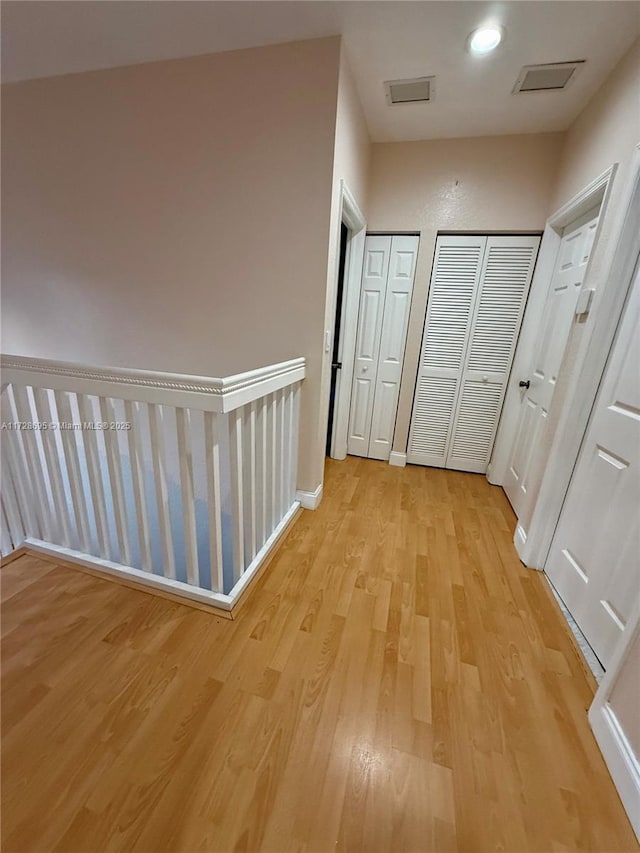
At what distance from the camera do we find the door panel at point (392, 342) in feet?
8.55

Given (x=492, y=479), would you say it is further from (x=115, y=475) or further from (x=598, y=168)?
(x=115, y=475)

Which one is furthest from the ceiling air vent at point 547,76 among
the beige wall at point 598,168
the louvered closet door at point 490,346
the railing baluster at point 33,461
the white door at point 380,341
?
the railing baluster at point 33,461

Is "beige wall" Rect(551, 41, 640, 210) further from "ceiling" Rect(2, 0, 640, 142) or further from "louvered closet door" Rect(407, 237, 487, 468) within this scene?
"louvered closet door" Rect(407, 237, 487, 468)

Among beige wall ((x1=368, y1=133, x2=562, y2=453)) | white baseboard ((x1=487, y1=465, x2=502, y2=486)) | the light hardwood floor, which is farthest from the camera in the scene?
white baseboard ((x1=487, y1=465, x2=502, y2=486))

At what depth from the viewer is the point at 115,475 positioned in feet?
4.93

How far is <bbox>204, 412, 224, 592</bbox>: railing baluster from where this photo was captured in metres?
1.24

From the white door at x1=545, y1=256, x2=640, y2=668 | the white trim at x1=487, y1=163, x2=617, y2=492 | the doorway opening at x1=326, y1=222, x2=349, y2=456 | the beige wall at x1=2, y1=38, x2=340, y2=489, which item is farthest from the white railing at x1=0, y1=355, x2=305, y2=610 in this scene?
the white trim at x1=487, y1=163, x2=617, y2=492

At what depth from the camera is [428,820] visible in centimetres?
86

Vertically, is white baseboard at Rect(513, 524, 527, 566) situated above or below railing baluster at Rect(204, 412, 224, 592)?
below

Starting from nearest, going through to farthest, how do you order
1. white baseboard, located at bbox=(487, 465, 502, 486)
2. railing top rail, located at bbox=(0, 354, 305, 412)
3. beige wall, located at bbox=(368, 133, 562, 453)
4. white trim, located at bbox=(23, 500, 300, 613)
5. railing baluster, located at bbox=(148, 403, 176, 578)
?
railing top rail, located at bbox=(0, 354, 305, 412), railing baluster, located at bbox=(148, 403, 176, 578), white trim, located at bbox=(23, 500, 300, 613), beige wall, located at bbox=(368, 133, 562, 453), white baseboard, located at bbox=(487, 465, 502, 486)

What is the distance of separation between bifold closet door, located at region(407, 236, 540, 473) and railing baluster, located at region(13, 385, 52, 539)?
259 centimetres

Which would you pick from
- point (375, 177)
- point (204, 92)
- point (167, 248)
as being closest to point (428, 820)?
point (167, 248)

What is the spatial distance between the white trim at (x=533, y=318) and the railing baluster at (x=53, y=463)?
2646mm

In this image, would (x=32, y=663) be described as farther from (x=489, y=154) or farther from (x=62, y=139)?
(x=489, y=154)
